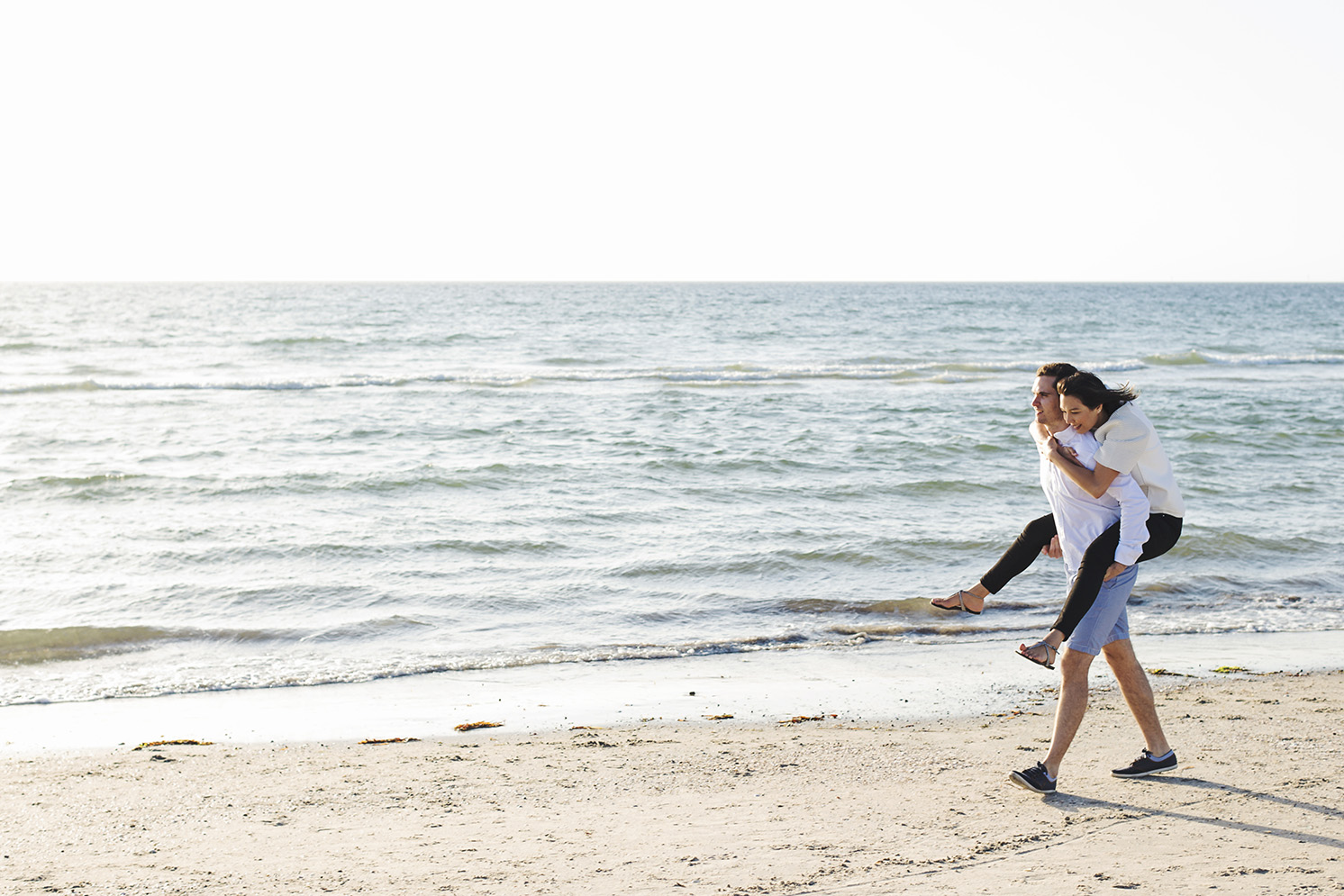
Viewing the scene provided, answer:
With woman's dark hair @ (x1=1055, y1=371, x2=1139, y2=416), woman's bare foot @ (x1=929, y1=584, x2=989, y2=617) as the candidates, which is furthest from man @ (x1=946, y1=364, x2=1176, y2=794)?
woman's bare foot @ (x1=929, y1=584, x2=989, y2=617)

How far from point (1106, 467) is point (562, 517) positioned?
8012 mm

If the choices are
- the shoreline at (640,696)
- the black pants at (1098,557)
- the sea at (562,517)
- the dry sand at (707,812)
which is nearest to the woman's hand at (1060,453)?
the black pants at (1098,557)

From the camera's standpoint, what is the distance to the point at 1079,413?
13.2 feet

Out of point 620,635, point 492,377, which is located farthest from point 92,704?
point 492,377

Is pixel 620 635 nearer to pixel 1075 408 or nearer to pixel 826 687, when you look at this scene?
pixel 826 687

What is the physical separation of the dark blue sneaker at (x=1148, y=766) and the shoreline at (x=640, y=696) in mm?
1192

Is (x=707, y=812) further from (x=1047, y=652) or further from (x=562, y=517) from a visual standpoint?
(x=562, y=517)

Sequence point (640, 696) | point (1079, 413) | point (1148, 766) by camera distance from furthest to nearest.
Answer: point (640, 696) < point (1148, 766) < point (1079, 413)

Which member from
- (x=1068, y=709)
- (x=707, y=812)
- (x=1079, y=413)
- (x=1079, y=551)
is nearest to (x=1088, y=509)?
(x=1079, y=551)

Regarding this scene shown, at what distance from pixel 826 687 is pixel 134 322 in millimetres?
51928

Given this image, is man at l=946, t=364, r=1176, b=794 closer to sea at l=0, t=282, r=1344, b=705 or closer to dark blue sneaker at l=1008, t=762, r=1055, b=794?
dark blue sneaker at l=1008, t=762, r=1055, b=794

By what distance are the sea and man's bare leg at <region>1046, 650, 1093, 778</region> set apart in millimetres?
3032

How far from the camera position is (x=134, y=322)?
164 feet

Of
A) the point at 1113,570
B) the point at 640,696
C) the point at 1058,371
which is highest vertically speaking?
the point at 1058,371
